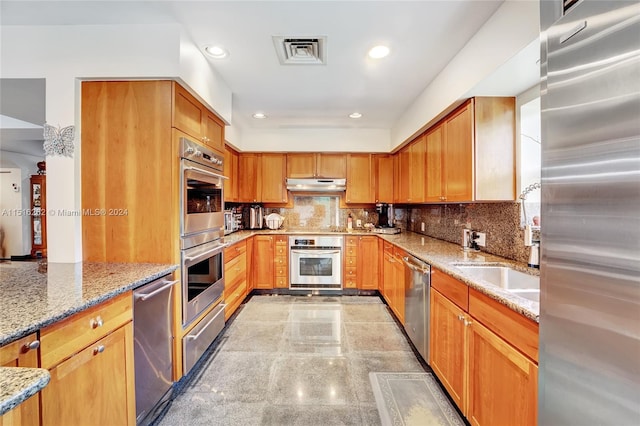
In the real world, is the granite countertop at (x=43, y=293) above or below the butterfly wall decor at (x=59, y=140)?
below

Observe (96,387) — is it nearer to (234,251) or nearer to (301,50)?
(234,251)

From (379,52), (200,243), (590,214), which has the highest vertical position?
(379,52)

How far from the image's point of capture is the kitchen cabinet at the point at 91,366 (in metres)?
0.97

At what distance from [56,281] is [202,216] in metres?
0.94

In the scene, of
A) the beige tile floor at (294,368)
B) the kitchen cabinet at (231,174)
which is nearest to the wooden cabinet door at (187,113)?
the kitchen cabinet at (231,174)

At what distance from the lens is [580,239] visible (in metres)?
0.69

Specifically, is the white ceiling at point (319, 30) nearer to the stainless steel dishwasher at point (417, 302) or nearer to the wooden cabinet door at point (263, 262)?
the stainless steel dishwasher at point (417, 302)

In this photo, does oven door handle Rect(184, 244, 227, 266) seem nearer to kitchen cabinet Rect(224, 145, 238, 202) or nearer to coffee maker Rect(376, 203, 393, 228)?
kitchen cabinet Rect(224, 145, 238, 202)

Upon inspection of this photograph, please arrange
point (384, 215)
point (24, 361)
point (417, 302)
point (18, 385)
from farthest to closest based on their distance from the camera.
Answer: point (384, 215)
point (417, 302)
point (24, 361)
point (18, 385)

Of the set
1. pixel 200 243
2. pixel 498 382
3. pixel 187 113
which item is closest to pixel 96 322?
pixel 200 243

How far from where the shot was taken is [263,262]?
12.6ft

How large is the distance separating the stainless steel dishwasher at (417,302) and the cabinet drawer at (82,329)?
198cm

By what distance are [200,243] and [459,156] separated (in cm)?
226

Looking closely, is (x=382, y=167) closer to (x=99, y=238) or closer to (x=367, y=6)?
(x=367, y=6)
